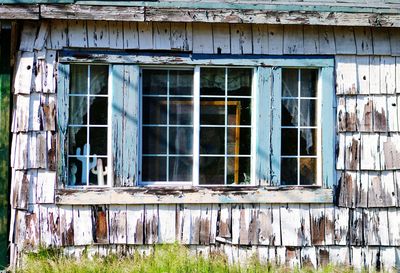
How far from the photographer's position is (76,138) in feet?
27.2

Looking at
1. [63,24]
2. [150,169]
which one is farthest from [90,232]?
[63,24]

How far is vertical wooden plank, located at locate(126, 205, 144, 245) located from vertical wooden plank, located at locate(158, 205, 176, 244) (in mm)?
218

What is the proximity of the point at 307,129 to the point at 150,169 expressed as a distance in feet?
6.68

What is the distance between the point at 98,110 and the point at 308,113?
262cm

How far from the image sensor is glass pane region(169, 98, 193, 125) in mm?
8453

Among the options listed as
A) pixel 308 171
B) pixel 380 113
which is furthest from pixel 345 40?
pixel 308 171

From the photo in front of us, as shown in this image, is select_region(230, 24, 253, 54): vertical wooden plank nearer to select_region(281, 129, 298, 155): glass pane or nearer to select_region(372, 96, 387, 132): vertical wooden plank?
select_region(281, 129, 298, 155): glass pane

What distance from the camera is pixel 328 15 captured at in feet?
27.1

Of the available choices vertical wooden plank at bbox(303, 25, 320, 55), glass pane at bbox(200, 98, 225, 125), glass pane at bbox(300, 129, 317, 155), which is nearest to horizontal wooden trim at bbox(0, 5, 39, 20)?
glass pane at bbox(200, 98, 225, 125)

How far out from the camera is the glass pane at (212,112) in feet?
27.8

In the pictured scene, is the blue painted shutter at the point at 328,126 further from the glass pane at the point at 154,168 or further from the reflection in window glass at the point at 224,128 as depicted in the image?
the glass pane at the point at 154,168

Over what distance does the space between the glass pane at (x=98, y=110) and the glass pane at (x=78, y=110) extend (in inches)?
3.3

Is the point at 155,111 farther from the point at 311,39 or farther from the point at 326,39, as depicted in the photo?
the point at 326,39

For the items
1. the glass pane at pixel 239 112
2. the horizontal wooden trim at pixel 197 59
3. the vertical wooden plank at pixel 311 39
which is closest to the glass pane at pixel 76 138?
the horizontal wooden trim at pixel 197 59
